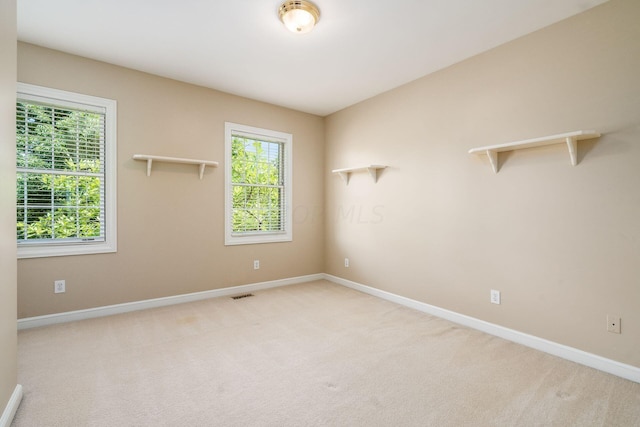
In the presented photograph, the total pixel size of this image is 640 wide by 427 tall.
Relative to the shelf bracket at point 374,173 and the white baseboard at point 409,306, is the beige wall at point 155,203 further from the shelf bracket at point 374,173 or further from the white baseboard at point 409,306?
the shelf bracket at point 374,173

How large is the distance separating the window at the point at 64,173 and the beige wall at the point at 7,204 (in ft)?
4.71

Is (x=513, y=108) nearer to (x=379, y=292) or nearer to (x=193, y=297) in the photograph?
(x=379, y=292)

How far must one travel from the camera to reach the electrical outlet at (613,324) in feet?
7.06

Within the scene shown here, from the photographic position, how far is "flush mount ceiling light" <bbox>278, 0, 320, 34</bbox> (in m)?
2.24

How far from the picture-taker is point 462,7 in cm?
228

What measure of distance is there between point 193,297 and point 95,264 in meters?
1.09

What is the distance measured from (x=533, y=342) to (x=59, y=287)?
435cm

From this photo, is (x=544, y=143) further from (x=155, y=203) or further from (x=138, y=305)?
(x=138, y=305)

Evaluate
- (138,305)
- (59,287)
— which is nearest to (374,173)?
(138,305)

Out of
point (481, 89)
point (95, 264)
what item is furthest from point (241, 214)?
point (481, 89)

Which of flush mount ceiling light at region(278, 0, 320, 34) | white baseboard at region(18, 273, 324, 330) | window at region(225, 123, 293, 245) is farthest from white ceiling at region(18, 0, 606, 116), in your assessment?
white baseboard at region(18, 273, 324, 330)

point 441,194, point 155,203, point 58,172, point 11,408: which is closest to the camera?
point 11,408

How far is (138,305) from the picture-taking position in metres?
3.37

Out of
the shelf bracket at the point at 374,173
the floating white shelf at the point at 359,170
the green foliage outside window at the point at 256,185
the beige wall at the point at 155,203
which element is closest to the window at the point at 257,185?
the green foliage outside window at the point at 256,185
